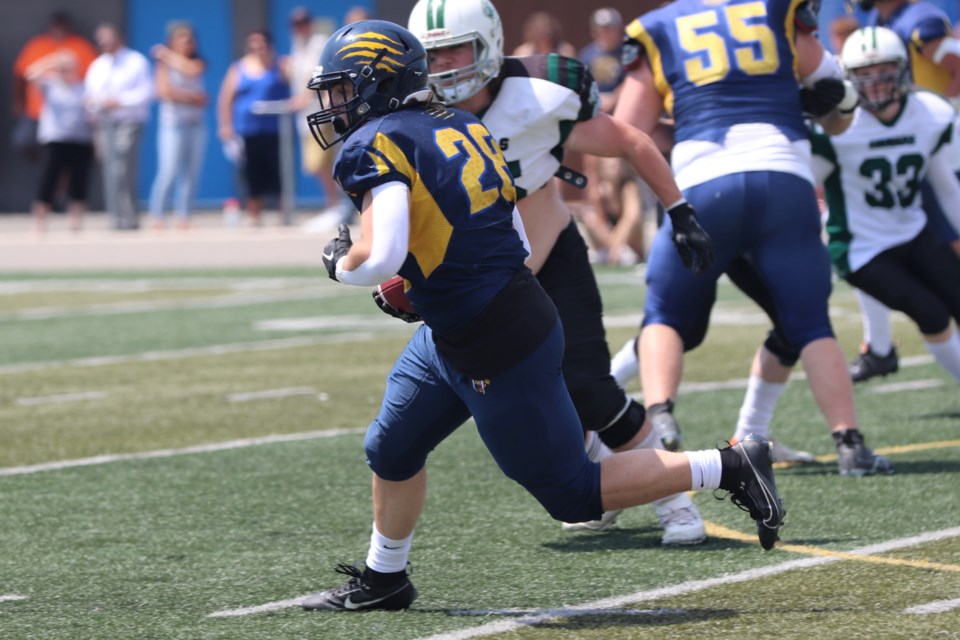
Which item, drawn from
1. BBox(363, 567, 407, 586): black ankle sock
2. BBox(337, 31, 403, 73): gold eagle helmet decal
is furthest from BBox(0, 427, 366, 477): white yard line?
BBox(337, 31, 403, 73): gold eagle helmet decal

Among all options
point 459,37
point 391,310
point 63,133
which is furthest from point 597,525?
point 63,133

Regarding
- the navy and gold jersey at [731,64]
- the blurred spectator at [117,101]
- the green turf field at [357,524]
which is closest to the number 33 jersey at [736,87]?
the navy and gold jersey at [731,64]

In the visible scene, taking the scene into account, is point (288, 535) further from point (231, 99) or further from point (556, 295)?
point (231, 99)

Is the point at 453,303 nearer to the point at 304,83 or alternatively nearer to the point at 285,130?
the point at 304,83

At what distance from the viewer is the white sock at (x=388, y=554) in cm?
473

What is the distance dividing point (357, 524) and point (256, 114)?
1241 centimetres

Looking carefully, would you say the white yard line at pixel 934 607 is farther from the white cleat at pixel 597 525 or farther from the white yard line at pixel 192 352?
the white yard line at pixel 192 352

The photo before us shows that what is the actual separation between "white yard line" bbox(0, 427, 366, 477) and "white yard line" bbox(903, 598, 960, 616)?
3567mm

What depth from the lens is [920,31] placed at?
9.32 metres

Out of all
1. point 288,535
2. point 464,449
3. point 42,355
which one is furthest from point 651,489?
point 42,355

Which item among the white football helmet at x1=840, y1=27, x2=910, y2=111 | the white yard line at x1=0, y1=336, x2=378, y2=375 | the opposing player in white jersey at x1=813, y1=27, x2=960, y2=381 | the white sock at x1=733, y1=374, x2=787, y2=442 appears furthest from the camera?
the white yard line at x1=0, y1=336, x2=378, y2=375

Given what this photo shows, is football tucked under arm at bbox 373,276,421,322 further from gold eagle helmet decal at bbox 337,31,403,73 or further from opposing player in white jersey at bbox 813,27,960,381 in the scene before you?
opposing player in white jersey at bbox 813,27,960,381

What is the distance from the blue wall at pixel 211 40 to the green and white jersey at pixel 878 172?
1505 cm

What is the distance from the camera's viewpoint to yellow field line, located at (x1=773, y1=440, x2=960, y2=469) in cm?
673
